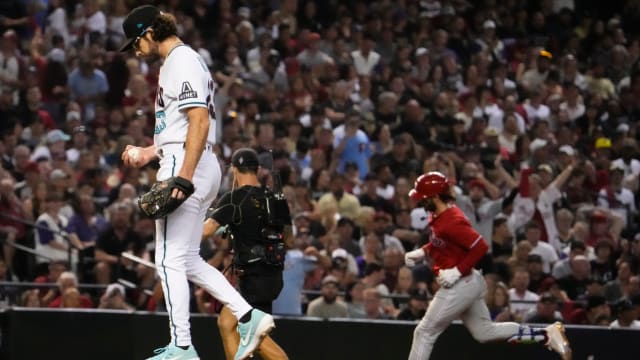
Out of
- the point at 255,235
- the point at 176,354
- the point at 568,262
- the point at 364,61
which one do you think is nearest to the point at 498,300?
the point at 568,262

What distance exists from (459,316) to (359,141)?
8.07 m

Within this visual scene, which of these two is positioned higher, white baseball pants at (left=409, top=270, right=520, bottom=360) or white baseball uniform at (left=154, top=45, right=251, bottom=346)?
white baseball uniform at (left=154, top=45, right=251, bottom=346)

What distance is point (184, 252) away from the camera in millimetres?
8688

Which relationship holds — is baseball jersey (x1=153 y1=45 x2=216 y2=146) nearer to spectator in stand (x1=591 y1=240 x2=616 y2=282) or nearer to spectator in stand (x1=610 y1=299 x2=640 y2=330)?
spectator in stand (x1=610 y1=299 x2=640 y2=330)

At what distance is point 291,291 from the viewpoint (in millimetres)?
14289

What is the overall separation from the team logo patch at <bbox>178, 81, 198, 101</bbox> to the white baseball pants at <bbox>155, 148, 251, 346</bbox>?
31 centimetres

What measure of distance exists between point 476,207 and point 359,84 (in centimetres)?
418

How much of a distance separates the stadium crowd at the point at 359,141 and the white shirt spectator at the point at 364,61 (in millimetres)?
38

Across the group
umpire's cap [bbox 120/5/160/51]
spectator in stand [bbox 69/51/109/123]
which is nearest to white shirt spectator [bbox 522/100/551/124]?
spectator in stand [bbox 69/51/109/123]

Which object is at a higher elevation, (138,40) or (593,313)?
(138,40)

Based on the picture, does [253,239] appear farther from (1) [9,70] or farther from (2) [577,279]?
(1) [9,70]

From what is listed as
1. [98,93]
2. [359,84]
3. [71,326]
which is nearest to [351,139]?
[359,84]

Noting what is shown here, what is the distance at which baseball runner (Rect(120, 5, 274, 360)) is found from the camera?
8.52m

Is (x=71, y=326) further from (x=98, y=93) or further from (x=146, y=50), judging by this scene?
→ (x=98, y=93)
